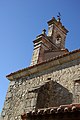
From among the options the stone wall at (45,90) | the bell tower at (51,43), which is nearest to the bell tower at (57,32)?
the bell tower at (51,43)

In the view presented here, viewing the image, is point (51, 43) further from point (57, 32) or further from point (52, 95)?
point (52, 95)

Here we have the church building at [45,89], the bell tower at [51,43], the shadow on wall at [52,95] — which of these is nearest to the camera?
the church building at [45,89]

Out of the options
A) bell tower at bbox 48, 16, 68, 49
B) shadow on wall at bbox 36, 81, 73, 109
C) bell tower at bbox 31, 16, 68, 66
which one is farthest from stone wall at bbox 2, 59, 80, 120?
bell tower at bbox 48, 16, 68, 49

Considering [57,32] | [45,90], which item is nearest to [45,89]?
[45,90]

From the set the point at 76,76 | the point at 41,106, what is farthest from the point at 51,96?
the point at 76,76

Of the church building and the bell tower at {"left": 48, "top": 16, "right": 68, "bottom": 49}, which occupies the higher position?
the bell tower at {"left": 48, "top": 16, "right": 68, "bottom": 49}

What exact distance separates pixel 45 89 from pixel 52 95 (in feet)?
1.05

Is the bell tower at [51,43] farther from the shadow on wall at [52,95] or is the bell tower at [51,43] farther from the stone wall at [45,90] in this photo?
the shadow on wall at [52,95]

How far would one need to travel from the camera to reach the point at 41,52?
1092cm

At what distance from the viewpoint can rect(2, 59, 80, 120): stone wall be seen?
6.90 meters

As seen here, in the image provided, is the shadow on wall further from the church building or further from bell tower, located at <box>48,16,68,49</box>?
bell tower, located at <box>48,16,68,49</box>

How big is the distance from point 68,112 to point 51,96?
267cm

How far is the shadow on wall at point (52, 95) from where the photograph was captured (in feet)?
22.5

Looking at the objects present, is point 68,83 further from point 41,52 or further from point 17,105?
point 41,52
